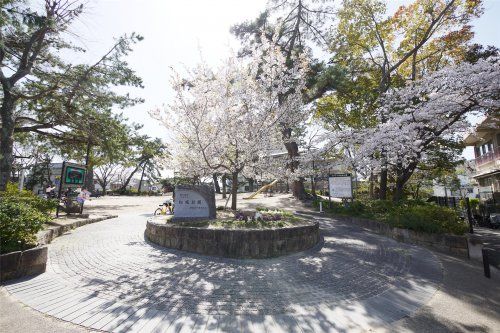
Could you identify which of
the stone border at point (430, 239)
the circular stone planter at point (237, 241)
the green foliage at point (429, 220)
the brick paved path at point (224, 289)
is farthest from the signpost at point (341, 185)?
the circular stone planter at point (237, 241)

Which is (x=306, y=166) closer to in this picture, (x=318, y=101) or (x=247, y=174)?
(x=247, y=174)

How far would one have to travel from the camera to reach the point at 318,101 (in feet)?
70.4

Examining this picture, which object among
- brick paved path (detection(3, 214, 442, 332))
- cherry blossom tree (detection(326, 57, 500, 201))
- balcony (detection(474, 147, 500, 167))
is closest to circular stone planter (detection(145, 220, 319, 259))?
brick paved path (detection(3, 214, 442, 332))

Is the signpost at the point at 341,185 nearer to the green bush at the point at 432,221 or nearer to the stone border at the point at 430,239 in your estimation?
the stone border at the point at 430,239

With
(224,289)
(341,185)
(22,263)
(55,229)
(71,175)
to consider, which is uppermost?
(71,175)

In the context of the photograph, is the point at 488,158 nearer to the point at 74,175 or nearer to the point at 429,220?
the point at 429,220

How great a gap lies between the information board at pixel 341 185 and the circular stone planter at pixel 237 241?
29.1 ft

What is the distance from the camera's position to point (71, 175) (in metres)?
11.9

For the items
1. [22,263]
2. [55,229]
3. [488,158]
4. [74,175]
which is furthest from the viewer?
[488,158]

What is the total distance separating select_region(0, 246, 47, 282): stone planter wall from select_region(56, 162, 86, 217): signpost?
22.6ft

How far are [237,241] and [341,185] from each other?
420 inches

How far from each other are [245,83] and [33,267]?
8590 mm

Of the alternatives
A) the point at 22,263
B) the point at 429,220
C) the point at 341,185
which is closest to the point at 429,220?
the point at 429,220

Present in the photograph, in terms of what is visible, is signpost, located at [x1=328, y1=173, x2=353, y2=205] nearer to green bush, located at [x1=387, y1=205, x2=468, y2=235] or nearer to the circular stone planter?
green bush, located at [x1=387, y1=205, x2=468, y2=235]
